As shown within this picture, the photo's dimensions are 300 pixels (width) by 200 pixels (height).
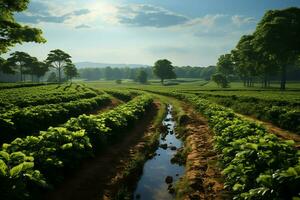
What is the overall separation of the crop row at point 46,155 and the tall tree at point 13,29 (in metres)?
9.95

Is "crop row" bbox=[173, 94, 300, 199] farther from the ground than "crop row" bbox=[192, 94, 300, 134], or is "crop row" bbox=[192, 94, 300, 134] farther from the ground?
"crop row" bbox=[173, 94, 300, 199]

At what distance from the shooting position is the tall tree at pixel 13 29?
21062 millimetres

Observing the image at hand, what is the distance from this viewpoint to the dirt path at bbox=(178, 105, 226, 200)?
1057 centimetres

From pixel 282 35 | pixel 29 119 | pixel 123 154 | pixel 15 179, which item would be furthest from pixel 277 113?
pixel 282 35

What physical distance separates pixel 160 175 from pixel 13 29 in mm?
16194

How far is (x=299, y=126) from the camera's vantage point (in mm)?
19531

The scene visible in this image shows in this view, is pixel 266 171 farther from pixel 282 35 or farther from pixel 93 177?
pixel 282 35

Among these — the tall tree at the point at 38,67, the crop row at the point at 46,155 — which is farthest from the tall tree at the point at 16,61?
the crop row at the point at 46,155

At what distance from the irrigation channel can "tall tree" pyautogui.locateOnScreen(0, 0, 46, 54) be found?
1264cm

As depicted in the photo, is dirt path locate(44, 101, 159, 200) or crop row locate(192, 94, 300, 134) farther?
crop row locate(192, 94, 300, 134)

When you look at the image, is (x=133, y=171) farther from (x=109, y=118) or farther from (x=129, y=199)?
(x=109, y=118)

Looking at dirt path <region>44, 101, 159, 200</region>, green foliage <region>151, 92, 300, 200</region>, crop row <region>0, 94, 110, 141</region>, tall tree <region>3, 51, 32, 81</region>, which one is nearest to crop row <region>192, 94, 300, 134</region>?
dirt path <region>44, 101, 159, 200</region>

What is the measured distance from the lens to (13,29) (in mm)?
22062

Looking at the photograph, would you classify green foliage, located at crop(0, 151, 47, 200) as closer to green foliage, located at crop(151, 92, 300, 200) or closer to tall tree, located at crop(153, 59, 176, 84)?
green foliage, located at crop(151, 92, 300, 200)
